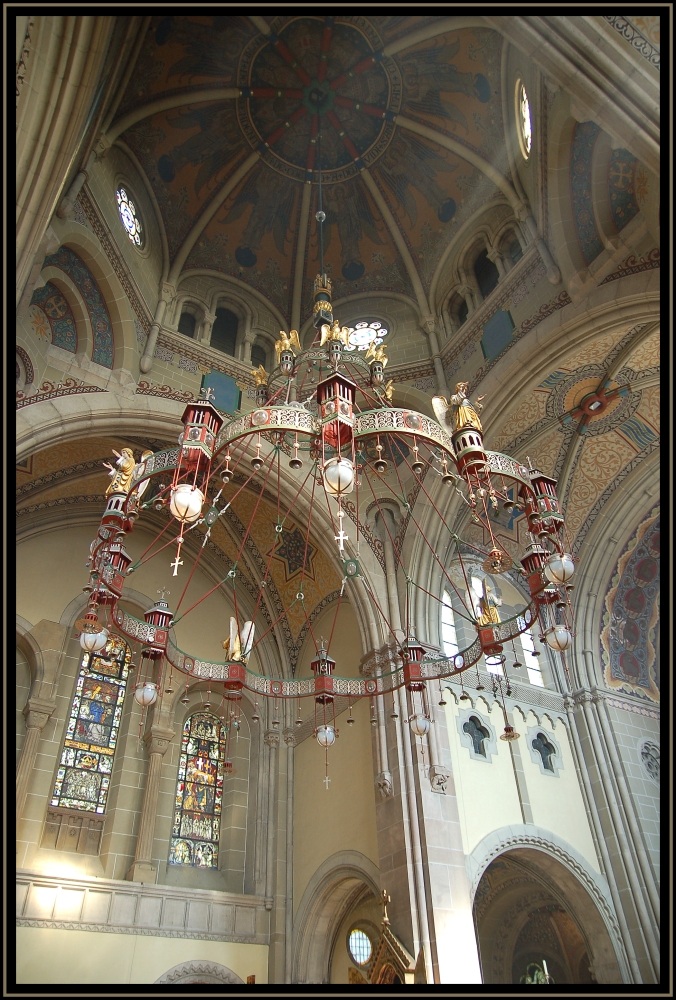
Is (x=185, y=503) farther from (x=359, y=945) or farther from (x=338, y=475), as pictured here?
(x=359, y=945)

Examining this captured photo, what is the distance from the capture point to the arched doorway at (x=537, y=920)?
36.5 feet

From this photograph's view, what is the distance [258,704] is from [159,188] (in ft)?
33.5

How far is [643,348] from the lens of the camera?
1090cm

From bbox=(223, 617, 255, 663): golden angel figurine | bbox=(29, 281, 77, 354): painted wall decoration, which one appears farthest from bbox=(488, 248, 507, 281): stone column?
bbox=(223, 617, 255, 663): golden angel figurine

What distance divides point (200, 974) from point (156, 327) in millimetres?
10513

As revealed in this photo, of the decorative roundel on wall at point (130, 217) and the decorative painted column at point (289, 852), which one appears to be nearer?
the decorative painted column at point (289, 852)

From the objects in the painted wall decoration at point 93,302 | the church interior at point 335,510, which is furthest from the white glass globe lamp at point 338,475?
the painted wall decoration at point 93,302

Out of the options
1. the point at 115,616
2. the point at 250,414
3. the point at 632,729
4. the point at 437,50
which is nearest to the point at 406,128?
the point at 437,50

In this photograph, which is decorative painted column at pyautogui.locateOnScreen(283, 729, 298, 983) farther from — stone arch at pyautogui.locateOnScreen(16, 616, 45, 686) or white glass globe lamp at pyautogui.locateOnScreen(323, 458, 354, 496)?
white glass globe lamp at pyautogui.locateOnScreen(323, 458, 354, 496)

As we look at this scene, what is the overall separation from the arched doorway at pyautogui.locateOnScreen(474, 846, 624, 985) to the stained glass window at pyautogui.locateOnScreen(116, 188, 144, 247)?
12.2m

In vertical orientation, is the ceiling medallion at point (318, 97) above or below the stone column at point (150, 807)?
above

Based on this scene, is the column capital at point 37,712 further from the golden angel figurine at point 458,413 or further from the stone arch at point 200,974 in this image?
the golden angel figurine at point 458,413

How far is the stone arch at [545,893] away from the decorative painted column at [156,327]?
9370mm

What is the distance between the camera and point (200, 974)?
10.7 metres
